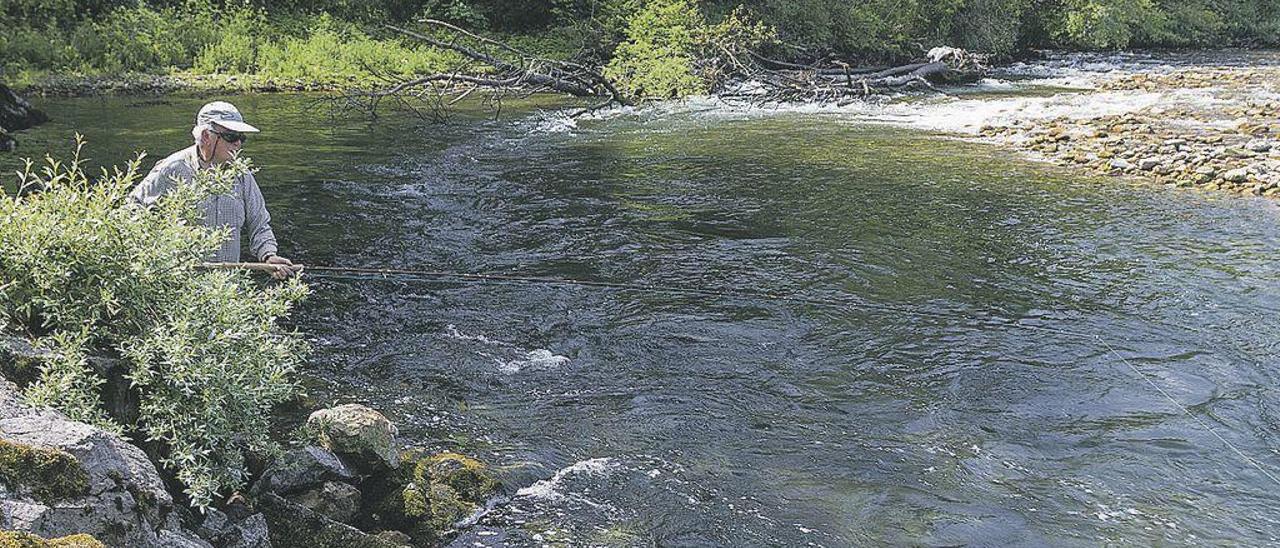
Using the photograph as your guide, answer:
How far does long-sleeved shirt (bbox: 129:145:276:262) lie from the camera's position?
5.42 metres

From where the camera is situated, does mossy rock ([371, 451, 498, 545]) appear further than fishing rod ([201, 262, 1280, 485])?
No

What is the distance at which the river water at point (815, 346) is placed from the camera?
4863 millimetres

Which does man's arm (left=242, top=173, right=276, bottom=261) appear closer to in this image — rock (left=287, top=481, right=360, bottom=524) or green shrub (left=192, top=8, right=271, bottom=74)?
rock (left=287, top=481, right=360, bottom=524)

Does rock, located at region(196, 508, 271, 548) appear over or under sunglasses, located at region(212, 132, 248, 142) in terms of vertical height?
under

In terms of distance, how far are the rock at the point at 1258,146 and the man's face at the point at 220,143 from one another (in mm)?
13332

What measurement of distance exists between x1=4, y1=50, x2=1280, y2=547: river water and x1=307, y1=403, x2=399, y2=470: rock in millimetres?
559

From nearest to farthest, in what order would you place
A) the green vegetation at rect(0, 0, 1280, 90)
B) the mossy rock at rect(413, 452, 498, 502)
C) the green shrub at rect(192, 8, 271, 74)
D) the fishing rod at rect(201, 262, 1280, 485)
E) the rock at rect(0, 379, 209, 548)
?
1. the rock at rect(0, 379, 209, 548)
2. the mossy rock at rect(413, 452, 498, 502)
3. the fishing rod at rect(201, 262, 1280, 485)
4. the green vegetation at rect(0, 0, 1280, 90)
5. the green shrub at rect(192, 8, 271, 74)

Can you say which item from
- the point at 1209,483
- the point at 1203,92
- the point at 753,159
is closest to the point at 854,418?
the point at 1209,483

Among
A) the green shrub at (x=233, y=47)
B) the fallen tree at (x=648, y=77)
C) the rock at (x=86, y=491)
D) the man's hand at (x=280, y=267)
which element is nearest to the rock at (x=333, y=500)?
the rock at (x=86, y=491)

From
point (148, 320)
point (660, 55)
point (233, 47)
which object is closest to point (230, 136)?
point (148, 320)

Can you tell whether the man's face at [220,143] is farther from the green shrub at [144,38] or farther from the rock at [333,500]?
the green shrub at [144,38]

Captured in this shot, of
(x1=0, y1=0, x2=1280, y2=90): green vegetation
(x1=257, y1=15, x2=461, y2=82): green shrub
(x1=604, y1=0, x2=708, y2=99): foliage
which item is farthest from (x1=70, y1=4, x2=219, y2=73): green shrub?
(x1=604, y1=0, x2=708, y2=99): foliage

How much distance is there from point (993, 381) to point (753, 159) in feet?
27.4

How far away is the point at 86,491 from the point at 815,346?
15.9 feet
